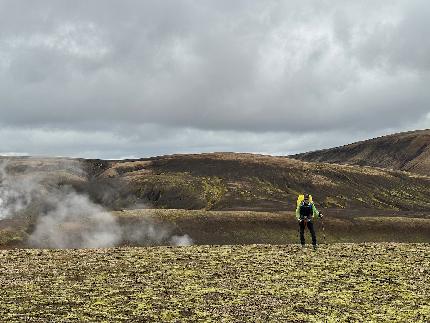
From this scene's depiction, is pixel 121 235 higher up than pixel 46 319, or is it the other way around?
pixel 46 319

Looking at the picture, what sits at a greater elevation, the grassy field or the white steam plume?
the grassy field

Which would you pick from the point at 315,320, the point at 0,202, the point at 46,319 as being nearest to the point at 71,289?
the point at 46,319

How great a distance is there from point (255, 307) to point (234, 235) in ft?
246

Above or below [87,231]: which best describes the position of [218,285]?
above

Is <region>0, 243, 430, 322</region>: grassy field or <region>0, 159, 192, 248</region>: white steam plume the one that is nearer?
<region>0, 243, 430, 322</region>: grassy field

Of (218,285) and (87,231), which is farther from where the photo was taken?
(87,231)

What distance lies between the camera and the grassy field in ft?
59.7

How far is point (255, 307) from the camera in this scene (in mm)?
19172

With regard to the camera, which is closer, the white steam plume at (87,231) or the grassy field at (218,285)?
the grassy field at (218,285)

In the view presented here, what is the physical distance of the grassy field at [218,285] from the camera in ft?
59.7

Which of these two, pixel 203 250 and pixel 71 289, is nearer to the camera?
pixel 71 289

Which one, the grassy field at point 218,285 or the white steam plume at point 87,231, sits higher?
the grassy field at point 218,285

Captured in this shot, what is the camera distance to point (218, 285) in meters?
22.8

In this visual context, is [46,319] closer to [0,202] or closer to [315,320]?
[315,320]
